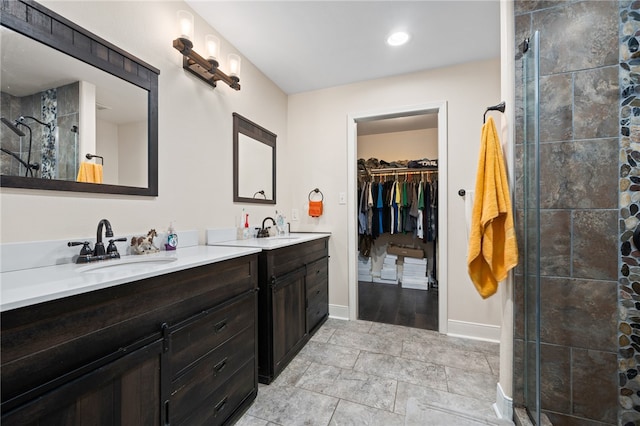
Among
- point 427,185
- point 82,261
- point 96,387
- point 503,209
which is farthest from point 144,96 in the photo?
point 427,185

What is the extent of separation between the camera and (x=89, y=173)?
4.05 feet

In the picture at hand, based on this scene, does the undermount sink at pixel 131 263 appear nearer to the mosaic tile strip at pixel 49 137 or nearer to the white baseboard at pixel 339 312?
the mosaic tile strip at pixel 49 137

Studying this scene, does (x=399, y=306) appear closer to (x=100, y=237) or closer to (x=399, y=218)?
(x=399, y=218)

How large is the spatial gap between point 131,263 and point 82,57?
1014 millimetres

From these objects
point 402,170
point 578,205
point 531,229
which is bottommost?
point 531,229

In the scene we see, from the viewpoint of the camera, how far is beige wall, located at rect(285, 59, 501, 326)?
234 cm

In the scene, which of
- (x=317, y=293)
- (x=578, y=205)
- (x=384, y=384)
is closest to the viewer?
(x=578, y=205)

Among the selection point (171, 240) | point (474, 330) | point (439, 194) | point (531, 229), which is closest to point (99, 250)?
point (171, 240)

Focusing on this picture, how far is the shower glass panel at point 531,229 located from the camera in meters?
1.23

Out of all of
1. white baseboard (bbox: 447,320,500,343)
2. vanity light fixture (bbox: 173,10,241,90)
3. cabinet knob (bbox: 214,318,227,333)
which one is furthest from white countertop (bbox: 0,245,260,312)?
white baseboard (bbox: 447,320,500,343)

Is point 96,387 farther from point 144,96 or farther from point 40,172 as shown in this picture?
point 144,96

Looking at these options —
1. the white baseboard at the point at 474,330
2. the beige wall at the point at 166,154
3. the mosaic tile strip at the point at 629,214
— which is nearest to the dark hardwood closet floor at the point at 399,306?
the white baseboard at the point at 474,330

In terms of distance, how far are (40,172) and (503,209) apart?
7.10 feet

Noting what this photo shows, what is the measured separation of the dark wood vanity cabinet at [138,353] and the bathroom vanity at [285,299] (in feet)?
0.69
